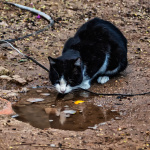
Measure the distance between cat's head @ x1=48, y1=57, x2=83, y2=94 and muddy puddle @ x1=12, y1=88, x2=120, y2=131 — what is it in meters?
0.23

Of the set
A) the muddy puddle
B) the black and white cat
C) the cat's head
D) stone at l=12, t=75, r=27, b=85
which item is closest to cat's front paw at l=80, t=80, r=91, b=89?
the black and white cat

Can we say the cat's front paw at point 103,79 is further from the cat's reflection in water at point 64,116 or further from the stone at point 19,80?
the stone at point 19,80

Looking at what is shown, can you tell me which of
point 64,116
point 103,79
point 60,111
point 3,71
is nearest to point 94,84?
point 103,79

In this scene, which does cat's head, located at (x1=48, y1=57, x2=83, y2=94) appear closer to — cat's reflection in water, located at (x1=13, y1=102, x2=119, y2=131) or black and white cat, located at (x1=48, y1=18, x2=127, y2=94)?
black and white cat, located at (x1=48, y1=18, x2=127, y2=94)

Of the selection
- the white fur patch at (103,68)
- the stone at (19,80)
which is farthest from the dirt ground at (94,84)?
the white fur patch at (103,68)

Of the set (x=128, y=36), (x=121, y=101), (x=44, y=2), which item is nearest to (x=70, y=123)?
(x=121, y=101)

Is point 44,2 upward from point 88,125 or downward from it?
upward

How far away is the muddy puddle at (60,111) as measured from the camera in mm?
4002

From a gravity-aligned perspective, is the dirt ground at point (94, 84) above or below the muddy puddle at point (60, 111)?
above

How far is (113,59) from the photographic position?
542 cm

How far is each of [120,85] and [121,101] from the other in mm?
613

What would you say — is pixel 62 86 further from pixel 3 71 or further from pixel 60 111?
pixel 3 71

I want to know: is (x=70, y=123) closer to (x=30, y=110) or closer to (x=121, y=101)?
(x=30, y=110)

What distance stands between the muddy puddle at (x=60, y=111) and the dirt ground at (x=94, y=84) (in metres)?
0.11
